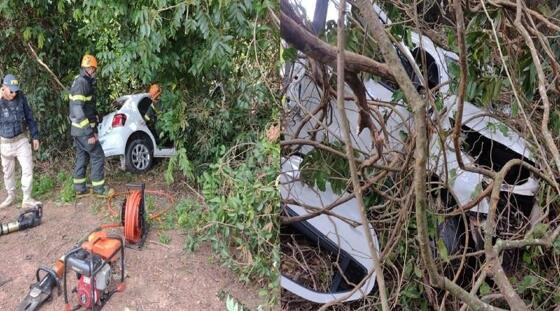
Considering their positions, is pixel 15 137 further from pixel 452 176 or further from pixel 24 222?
pixel 452 176

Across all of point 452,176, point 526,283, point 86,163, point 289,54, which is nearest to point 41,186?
point 86,163

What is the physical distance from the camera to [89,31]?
167 cm

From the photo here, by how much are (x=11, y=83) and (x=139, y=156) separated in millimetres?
522

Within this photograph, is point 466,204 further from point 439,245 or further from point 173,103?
point 173,103

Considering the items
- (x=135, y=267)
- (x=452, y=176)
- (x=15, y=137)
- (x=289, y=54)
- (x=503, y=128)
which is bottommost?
(x=135, y=267)

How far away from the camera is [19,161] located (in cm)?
177

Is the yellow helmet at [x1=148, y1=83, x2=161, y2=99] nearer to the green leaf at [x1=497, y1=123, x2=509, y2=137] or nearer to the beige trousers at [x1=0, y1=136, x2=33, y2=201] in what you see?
the beige trousers at [x1=0, y1=136, x2=33, y2=201]

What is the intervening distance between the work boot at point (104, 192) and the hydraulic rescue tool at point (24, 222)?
0.22 m

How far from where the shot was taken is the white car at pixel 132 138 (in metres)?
1.84

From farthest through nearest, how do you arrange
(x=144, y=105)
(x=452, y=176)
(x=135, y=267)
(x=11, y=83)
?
(x=144, y=105) < (x=135, y=267) < (x=11, y=83) < (x=452, y=176)

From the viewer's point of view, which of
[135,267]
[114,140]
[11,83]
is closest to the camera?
[11,83]

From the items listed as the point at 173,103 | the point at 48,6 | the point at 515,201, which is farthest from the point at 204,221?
the point at 515,201

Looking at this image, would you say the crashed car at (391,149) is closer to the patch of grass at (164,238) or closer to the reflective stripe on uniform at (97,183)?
the patch of grass at (164,238)

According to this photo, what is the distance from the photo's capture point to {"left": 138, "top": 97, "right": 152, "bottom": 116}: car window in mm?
1832
